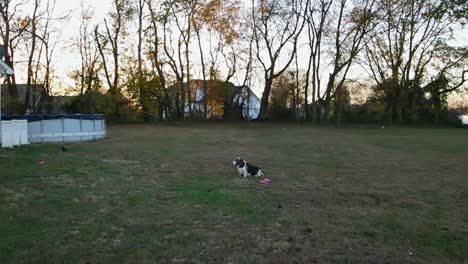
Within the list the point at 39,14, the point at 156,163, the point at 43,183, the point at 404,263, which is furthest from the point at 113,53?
the point at 404,263

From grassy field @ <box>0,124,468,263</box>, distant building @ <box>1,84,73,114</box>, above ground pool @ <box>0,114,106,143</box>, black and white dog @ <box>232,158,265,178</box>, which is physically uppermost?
distant building @ <box>1,84,73,114</box>

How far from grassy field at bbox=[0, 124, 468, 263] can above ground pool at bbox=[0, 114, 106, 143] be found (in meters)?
4.82

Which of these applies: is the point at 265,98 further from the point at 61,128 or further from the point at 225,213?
the point at 225,213

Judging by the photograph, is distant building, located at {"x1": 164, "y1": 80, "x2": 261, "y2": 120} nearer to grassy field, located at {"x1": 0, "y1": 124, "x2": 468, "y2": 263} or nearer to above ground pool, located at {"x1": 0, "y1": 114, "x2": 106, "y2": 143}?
above ground pool, located at {"x1": 0, "y1": 114, "x2": 106, "y2": 143}

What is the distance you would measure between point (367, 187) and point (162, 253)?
165 inches

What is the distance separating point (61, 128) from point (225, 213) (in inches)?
426

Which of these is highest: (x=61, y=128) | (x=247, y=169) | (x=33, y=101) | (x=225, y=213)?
(x=33, y=101)

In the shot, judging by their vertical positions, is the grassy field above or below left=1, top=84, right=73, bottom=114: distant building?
below

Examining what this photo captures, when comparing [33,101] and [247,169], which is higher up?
[33,101]

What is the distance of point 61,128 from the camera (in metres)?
12.9

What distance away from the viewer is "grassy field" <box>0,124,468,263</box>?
3.13 meters

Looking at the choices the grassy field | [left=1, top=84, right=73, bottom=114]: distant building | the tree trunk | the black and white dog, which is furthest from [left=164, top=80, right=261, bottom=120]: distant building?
the black and white dog

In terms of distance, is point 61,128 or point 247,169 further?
point 61,128

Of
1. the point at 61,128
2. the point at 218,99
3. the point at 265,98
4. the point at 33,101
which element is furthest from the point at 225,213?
the point at 33,101
